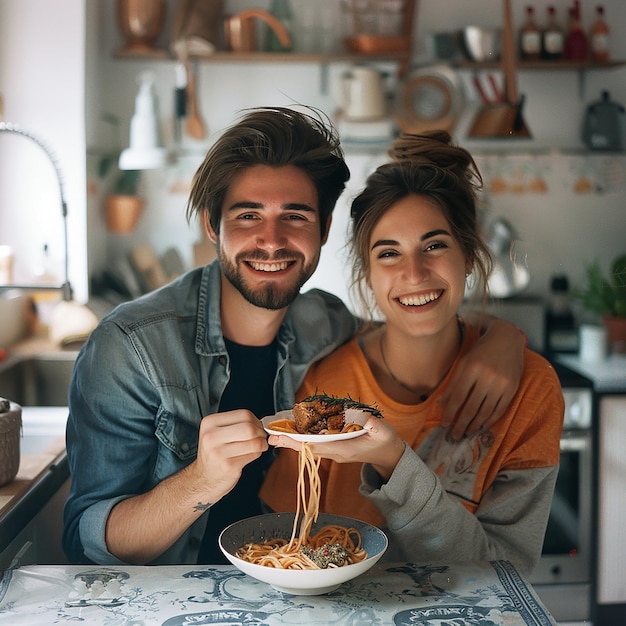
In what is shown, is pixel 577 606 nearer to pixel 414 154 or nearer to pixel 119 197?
pixel 414 154

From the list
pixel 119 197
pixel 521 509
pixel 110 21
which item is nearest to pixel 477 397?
pixel 521 509

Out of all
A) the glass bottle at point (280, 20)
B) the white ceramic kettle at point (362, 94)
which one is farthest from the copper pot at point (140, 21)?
the white ceramic kettle at point (362, 94)

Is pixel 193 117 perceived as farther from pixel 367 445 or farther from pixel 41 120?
pixel 367 445

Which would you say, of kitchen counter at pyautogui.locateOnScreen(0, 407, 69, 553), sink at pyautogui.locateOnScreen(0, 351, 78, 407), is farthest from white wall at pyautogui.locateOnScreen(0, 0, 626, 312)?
kitchen counter at pyautogui.locateOnScreen(0, 407, 69, 553)

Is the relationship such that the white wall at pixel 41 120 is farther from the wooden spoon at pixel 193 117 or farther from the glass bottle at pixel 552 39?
the glass bottle at pixel 552 39

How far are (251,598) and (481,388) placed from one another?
1.80ft

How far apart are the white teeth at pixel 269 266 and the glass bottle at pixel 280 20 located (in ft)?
4.86

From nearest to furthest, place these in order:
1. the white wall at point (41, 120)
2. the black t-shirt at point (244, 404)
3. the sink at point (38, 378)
Answer: the black t-shirt at point (244, 404), the sink at point (38, 378), the white wall at point (41, 120)

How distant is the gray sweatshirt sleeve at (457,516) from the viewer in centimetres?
116

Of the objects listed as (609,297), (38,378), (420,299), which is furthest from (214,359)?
(609,297)

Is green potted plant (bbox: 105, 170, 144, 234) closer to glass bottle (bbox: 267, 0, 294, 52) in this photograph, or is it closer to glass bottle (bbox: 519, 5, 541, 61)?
glass bottle (bbox: 267, 0, 294, 52)

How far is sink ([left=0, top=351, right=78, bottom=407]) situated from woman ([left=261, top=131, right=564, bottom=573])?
3.39 feet

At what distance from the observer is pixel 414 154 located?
1.42 m

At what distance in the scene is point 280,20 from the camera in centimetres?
262
